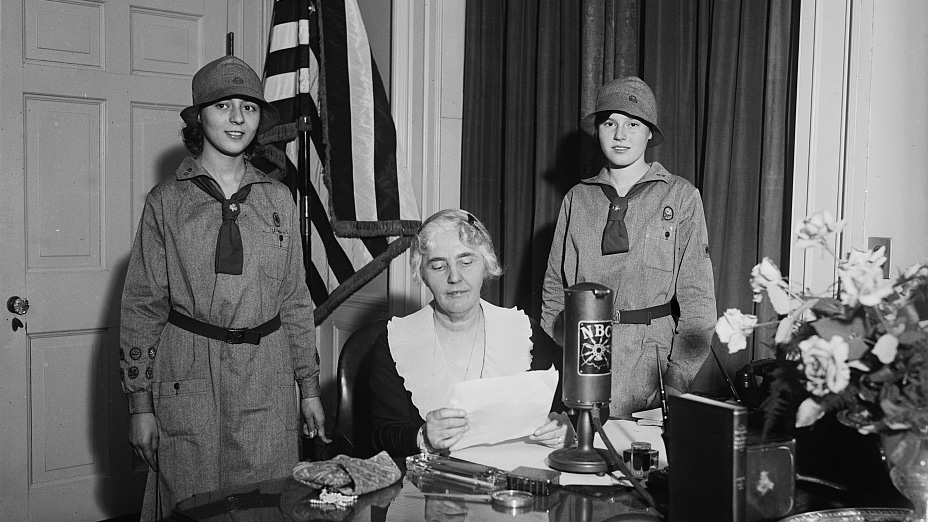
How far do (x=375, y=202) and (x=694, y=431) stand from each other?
229cm

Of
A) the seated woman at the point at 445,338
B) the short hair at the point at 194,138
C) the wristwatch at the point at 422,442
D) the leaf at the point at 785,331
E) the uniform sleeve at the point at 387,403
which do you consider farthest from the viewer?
the short hair at the point at 194,138

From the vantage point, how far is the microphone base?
1.53 metres

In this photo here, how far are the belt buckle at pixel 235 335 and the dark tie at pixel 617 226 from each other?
1.03m

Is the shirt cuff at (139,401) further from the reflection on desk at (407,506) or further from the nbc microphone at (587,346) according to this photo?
the nbc microphone at (587,346)

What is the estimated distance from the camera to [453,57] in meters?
3.47

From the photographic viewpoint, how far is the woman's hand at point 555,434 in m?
1.74

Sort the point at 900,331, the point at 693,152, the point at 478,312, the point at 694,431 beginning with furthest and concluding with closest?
the point at 693,152 < the point at 478,312 < the point at 694,431 < the point at 900,331

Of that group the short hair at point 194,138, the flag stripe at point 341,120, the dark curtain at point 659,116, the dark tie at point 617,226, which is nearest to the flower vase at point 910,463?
the dark curtain at point 659,116

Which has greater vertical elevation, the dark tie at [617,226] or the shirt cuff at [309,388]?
the dark tie at [617,226]

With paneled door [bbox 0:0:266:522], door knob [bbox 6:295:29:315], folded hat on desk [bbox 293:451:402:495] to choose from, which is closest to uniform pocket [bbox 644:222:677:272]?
folded hat on desk [bbox 293:451:402:495]

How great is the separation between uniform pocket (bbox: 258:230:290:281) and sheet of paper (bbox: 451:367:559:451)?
936 mm

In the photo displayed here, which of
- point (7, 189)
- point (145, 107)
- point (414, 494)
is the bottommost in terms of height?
point (414, 494)

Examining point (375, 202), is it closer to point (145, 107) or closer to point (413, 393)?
point (145, 107)

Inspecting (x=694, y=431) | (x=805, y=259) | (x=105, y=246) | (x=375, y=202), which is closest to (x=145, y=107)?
(x=105, y=246)
